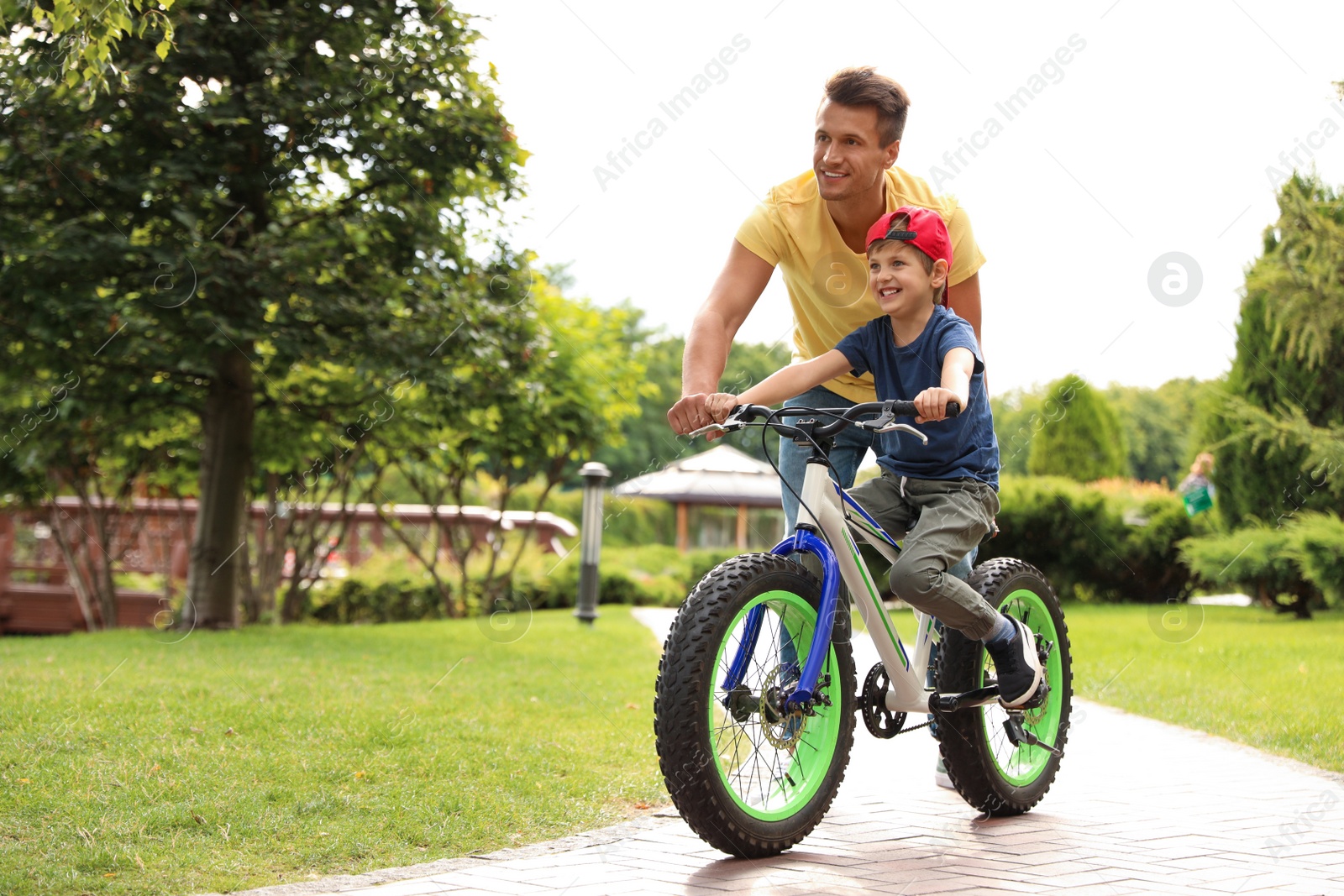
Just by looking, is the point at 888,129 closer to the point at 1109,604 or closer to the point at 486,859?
the point at 486,859

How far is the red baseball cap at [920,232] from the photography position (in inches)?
129

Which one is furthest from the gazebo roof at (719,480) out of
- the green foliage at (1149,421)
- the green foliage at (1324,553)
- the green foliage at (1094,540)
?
the green foliage at (1149,421)

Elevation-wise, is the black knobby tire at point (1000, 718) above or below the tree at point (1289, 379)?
below

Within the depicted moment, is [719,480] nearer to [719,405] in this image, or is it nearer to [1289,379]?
[1289,379]

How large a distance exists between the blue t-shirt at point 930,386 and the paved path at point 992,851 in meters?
1.06

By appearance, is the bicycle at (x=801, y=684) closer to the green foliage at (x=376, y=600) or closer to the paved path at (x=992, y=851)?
the paved path at (x=992, y=851)

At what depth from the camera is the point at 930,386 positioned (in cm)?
330

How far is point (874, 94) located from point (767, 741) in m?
1.84

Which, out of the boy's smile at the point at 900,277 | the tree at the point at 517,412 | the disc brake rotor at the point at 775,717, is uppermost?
the tree at the point at 517,412

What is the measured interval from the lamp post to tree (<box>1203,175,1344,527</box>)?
6032 mm

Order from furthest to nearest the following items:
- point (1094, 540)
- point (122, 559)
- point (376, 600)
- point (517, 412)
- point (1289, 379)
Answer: point (1094, 540) < point (122, 559) < point (376, 600) < point (1289, 379) < point (517, 412)

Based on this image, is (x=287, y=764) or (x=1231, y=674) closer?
(x=287, y=764)

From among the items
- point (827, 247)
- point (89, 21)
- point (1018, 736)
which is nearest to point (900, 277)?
point (827, 247)

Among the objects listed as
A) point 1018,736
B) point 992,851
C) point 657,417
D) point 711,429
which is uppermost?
point 657,417
